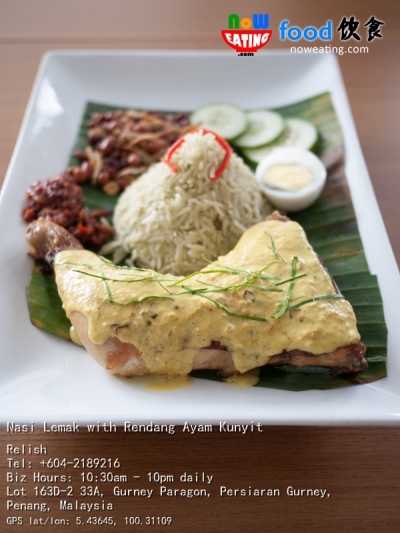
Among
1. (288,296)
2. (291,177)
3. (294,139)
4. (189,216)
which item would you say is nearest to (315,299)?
(288,296)

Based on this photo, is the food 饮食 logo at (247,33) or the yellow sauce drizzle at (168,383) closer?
the yellow sauce drizzle at (168,383)

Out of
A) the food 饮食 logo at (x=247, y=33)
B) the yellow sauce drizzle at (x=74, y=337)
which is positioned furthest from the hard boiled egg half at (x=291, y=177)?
the yellow sauce drizzle at (x=74, y=337)

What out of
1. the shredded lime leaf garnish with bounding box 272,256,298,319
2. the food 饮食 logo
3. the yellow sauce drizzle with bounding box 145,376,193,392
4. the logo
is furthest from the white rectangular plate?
the logo

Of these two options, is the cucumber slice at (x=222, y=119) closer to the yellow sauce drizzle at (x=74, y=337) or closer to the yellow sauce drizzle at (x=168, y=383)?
the yellow sauce drizzle at (x=74, y=337)

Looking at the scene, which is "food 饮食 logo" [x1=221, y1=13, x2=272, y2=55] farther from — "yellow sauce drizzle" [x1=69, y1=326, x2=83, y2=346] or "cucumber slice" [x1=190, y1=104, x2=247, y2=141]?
"yellow sauce drizzle" [x1=69, y1=326, x2=83, y2=346]

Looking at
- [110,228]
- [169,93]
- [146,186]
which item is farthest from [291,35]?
[110,228]
